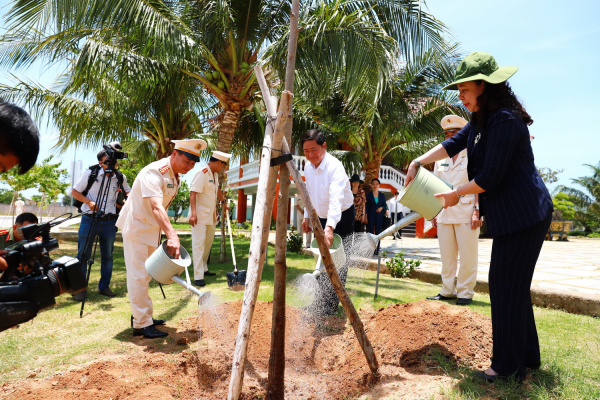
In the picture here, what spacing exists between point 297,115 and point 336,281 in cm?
880

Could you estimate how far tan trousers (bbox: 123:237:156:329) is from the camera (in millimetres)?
3738

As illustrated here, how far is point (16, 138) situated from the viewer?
169cm

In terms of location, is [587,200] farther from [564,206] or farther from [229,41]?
[229,41]

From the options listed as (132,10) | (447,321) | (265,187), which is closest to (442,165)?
(447,321)

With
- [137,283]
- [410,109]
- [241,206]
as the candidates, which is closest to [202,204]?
[137,283]

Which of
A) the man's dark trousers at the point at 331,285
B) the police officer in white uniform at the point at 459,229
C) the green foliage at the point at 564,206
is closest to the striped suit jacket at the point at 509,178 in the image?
the man's dark trousers at the point at 331,285

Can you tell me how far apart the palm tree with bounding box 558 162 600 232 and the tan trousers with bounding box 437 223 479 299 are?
29.0 metres

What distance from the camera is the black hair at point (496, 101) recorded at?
255 cm

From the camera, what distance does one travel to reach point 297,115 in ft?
36.8

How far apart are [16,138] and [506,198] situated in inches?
102

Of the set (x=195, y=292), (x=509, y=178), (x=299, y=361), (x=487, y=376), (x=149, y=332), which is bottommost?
(x=299, y=361)

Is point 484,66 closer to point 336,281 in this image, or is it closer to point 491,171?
point 491,171

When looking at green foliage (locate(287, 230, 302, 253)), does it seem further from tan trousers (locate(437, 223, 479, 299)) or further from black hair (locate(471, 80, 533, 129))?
black hair (locate(471, 80, 533, 129))

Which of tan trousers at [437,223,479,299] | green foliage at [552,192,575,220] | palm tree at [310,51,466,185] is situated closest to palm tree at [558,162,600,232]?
green foliage at [552,192,575,220]
